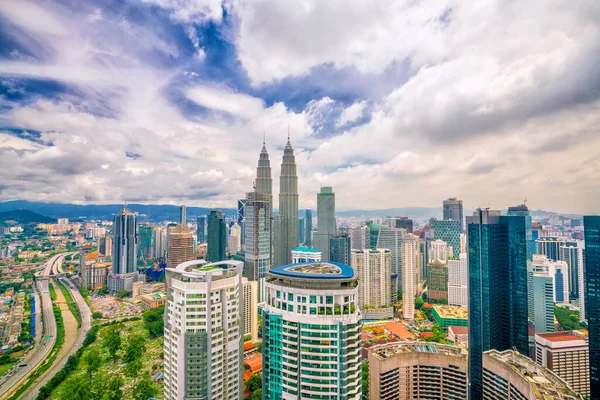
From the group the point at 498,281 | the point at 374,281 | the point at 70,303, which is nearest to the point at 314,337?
the point at 498,281

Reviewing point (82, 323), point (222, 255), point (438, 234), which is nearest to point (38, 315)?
point (82, 323)

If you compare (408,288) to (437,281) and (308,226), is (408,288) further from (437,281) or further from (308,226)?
(308,226)

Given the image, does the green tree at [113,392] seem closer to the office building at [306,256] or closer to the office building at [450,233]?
the office building at [306,256]

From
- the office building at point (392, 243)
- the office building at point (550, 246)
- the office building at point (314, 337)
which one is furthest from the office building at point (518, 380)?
the office building at point (392, 243)

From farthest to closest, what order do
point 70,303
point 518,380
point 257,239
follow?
1. point 70,303
2. point 257,239
3. point 518,380

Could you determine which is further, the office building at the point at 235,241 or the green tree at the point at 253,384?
the office building at the point at 235,241
